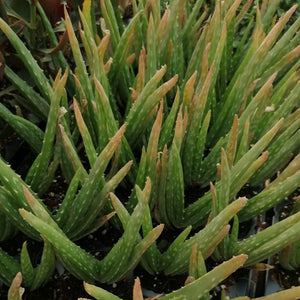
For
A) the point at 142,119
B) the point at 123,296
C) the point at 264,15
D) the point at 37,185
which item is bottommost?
the point at 123,296

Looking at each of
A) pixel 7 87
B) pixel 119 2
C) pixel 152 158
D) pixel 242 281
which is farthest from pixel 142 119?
pixel 119 2

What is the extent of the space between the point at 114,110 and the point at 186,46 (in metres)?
0.32

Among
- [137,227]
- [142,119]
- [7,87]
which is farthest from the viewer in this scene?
[7,87]

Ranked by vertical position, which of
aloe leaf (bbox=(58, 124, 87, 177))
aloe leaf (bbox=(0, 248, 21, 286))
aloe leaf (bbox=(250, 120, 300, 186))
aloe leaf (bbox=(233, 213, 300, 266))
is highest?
aloe leaf (bbox=(58, 124, 87, 177))

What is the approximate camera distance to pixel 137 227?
79 centimetres

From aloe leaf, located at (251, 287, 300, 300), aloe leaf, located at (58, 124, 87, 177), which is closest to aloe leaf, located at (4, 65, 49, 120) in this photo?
aloe leaf, located at (58, 124, 87, 177)

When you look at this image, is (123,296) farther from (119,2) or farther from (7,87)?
(119,2)

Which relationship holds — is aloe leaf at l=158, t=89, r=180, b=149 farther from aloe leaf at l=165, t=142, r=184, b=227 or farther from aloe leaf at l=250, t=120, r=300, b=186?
aloe leaf at l=250, t=120, r=300, b=186

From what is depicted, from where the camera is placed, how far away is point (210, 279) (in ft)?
2.29

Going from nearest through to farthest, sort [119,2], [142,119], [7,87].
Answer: [142,119]
[7,87]
[119,2]

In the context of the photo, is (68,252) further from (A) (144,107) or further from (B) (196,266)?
(A) (144,107)

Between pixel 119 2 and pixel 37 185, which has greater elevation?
pixel 119 2

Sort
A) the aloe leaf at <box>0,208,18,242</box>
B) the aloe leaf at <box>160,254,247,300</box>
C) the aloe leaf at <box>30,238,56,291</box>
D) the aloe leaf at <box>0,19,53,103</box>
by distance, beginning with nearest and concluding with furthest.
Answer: the aloe leaf at <box>160,254,247,300</box> < the aloe leaf at <box>30,238,56,291</box> < the aloe leaf at <box>0,208,18,242</box> < the aloe leaf at <box>0,19,53,103</box>

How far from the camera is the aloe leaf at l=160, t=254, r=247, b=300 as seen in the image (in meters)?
→ 0.67
